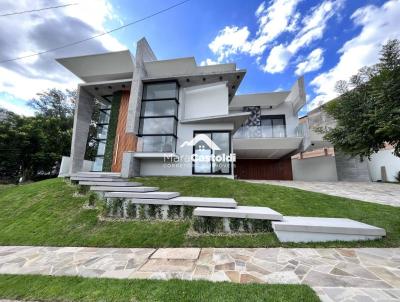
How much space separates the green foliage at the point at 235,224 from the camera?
13.6 ft

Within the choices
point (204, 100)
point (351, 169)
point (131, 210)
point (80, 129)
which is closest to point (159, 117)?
point (204, 100)

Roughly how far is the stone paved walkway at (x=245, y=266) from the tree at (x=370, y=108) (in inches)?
92.7

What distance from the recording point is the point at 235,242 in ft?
12.3

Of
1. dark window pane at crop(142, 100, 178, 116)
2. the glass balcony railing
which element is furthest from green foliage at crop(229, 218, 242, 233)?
the glass balcony railing

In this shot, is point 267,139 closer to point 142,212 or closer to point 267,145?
point 267,145

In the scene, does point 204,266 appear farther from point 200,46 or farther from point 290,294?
point 200,46

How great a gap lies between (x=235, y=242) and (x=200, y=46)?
1184cm

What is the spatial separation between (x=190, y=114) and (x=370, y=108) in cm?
883

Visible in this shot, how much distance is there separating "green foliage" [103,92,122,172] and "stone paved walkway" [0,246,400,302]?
24.0 feet

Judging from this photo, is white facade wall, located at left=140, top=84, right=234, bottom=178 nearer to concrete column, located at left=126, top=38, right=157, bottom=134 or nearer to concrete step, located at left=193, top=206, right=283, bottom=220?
concrete column, located at left=126, top=38, right=157, bottom=134

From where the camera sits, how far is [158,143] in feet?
34.1

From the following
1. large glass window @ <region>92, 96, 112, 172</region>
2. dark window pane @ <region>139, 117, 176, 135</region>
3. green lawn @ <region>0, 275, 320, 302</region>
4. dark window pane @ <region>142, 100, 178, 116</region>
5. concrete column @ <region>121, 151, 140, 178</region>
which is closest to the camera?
green lawn @ <region>0, 275, 320, 302</region>

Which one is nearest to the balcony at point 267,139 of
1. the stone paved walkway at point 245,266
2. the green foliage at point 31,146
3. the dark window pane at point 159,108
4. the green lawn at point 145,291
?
the dark window pane at point 159,108

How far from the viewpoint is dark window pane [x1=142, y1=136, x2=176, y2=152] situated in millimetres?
10277
